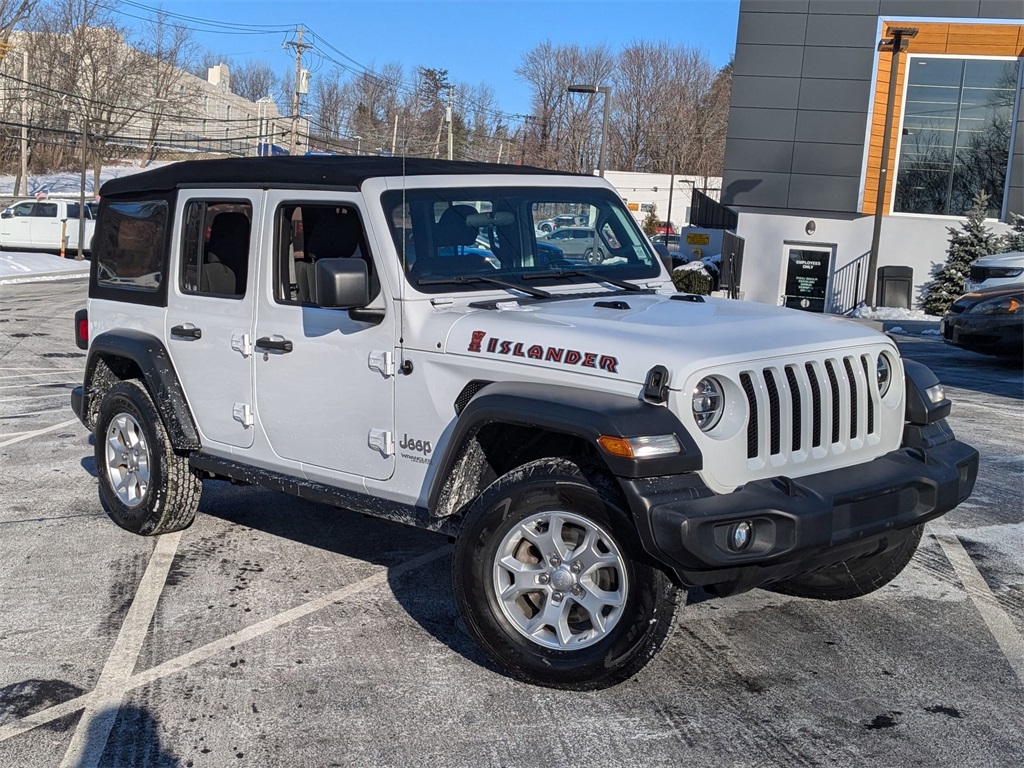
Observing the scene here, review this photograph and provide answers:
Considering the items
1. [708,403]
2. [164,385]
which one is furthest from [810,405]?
[164,385]

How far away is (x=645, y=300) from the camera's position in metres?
5.18

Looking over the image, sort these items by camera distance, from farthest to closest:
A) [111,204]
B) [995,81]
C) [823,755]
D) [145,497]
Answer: [995,81] → [111,204] → [145,497] → [823,755]

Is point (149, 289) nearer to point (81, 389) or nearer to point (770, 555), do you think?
point (81, 389)

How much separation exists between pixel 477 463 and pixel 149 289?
2636 millimetres

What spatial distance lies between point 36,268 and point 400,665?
89.0 ft

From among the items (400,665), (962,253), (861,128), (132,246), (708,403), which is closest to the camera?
(708,403)

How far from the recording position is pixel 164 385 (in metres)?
5.97

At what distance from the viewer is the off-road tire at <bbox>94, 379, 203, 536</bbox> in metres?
6.07

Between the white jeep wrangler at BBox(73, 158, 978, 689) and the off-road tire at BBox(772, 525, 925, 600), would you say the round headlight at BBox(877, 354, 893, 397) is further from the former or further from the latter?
the off-road tire at BBox(772, 525, 925, 600)

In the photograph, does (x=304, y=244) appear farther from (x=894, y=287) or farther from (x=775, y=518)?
(x=894, y=287)

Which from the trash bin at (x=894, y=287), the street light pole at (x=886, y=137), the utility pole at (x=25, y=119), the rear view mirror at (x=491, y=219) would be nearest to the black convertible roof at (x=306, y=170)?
the rear view mirror at (x=491, y=219)

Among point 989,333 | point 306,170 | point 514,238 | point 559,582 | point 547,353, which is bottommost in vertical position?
point 559,582

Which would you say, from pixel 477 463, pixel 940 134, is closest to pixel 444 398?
pixel 477 463

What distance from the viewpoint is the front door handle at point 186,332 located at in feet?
19.1
